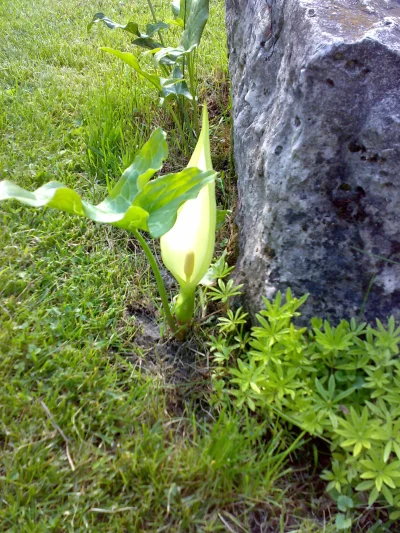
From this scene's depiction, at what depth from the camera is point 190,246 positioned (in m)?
1.59

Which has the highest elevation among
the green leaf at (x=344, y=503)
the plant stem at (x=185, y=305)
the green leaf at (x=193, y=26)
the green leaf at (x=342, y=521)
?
the green leaf at (x=193, y=26)

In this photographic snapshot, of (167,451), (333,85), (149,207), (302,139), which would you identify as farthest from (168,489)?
(333,85)

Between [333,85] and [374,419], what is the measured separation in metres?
0.84

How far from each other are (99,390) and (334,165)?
2.93 ft

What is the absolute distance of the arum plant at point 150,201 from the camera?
122 centimetres

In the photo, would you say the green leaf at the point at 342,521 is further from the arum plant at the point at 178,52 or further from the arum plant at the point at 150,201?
the arum plant at the point at 178,52

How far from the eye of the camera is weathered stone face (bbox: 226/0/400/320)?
4.34ft

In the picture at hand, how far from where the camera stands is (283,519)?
1.21m

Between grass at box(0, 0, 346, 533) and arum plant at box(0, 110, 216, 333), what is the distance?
0.80 feet

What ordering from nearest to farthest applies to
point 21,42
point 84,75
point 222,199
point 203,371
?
1. point 203,371
2. point 222,199
3. point 84,75
4. point 21,42

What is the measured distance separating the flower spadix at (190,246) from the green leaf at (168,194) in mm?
236

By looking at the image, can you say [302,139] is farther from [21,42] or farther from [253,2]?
[21,42]

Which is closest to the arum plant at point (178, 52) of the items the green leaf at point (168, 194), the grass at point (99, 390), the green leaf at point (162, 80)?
the green leaf at point (162, 80)

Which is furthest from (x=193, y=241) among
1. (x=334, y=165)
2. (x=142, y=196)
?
(x=334, y=165)
